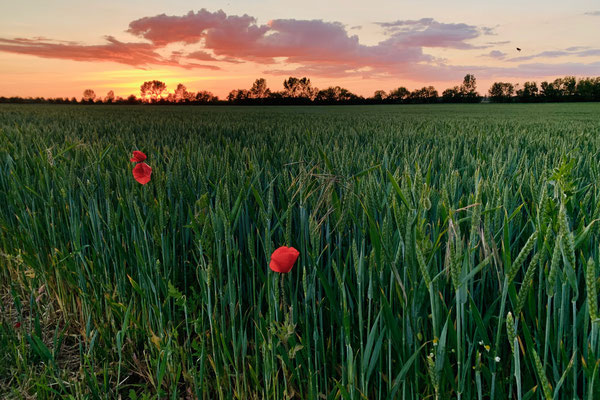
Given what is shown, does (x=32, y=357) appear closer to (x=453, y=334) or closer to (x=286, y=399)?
→ (x=286, y=399)

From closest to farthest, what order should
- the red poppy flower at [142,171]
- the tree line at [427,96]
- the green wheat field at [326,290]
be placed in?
the green wheat field at [326,290], the red poppy flower at [142,171], the tree line at [427,96]

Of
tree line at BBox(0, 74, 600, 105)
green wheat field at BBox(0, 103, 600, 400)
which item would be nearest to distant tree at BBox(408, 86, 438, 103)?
tree line at BBox(0, 74, 600, 105)

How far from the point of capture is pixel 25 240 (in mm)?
2336

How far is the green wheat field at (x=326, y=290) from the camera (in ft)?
2.88

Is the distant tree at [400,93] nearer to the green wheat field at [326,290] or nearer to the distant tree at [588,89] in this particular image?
the distant tree at [588,89]

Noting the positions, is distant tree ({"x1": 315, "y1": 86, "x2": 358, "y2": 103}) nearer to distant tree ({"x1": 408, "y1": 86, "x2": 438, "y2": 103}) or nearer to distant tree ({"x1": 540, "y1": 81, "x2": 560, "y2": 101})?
distant tree ({"x1": 408, "y1": 86, "x2": 438, "y2": 103})

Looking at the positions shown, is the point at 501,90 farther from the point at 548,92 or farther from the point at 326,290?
the point at 326,290

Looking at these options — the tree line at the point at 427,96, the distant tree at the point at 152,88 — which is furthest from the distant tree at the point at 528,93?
the distant tree at the point at 152,88

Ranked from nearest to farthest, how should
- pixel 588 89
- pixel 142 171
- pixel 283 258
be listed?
pixel 283 258
pixel 142 171
pixel 588 89

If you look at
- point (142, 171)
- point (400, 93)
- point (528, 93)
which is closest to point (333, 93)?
point (400, 93)

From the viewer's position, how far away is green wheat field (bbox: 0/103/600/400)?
878 millimetres

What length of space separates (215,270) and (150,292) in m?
0.33

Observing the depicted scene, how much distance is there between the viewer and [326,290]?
103 cm

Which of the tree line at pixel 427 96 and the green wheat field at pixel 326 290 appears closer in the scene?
the green wheat field at pixel 326 290
